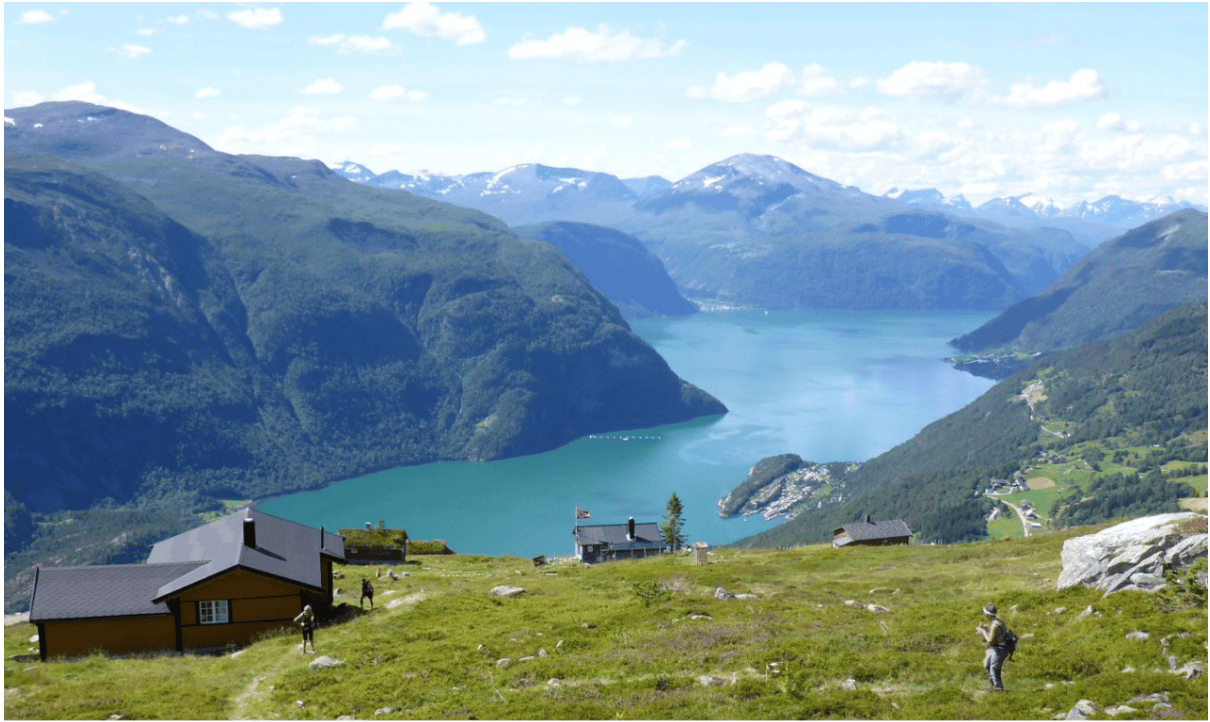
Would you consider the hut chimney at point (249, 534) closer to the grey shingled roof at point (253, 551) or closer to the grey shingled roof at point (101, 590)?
the grey shingled roof at point (253, 551)

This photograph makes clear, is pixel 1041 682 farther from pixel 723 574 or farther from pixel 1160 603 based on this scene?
pixel 723 574

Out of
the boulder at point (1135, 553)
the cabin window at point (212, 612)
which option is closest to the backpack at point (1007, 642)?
the boulder at point (1135, 553)

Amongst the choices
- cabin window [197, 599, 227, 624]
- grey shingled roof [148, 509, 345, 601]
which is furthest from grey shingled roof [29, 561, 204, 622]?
cabin window [197, 599, 227, 624]

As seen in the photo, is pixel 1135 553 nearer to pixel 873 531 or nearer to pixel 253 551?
pixel 253 551

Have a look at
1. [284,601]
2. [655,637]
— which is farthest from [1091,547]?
[284,601]

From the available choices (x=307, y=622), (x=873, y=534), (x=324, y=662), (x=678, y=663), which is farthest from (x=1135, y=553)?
(x=873, y=534)

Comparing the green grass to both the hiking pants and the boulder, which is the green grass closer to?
the hiking pants
